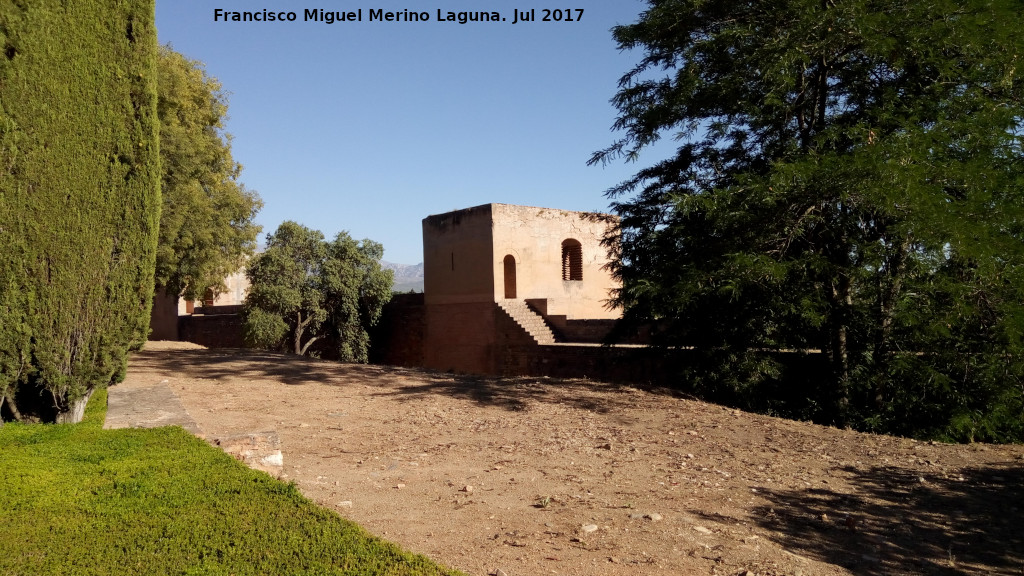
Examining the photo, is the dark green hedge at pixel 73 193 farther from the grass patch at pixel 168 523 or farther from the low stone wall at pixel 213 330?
the low stone wall at pixel 213 330

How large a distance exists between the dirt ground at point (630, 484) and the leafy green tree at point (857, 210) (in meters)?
1.33

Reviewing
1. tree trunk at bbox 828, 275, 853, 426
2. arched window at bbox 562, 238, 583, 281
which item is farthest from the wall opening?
tree trunk at bbox 828, 275, 853, 426

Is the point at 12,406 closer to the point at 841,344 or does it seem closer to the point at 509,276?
the point at 841,344

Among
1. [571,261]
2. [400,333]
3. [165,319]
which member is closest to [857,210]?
[571,261]

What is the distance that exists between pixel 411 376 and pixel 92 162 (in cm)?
677

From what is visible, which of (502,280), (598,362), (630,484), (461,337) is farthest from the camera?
(461,337)

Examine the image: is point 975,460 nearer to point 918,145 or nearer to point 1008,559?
point 1008,559

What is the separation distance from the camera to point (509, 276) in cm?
2052

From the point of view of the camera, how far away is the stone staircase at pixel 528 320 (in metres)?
17.4

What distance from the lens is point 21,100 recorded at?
209 inches

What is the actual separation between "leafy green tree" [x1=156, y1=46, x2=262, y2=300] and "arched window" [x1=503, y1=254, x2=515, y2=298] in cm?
799

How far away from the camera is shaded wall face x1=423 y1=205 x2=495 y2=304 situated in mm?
19203

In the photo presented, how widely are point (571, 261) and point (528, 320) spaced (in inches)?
202

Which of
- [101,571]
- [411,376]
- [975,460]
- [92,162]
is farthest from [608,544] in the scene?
[411,376]
